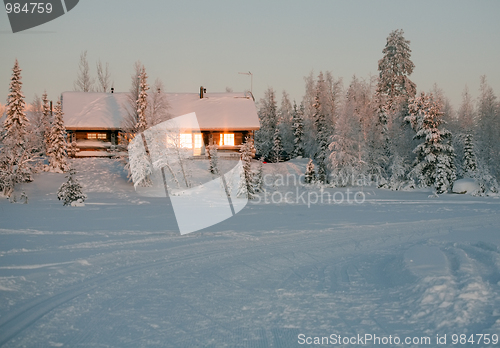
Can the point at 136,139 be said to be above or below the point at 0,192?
above

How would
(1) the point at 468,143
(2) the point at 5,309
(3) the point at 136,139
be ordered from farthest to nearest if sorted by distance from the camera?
(1) the point at 468,143 → (3) the point at 136,139 → (2) the point at 5,309

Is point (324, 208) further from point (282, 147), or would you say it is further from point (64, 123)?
point (282, 147)

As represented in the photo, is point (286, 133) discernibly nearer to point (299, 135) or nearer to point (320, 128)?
point (299, 135)

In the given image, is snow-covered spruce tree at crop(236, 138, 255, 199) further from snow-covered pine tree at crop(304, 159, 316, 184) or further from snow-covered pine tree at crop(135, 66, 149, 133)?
snow-covered pine tree at crop(135, 66, 149, 133)

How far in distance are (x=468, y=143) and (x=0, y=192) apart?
37495 mm

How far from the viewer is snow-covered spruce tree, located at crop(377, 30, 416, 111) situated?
4550 cm

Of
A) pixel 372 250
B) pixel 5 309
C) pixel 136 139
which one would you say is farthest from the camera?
pixel 136 139

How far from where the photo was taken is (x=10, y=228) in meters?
12.0

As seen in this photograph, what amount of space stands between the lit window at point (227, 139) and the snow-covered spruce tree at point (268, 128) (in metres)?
14.4

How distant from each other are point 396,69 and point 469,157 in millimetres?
16016

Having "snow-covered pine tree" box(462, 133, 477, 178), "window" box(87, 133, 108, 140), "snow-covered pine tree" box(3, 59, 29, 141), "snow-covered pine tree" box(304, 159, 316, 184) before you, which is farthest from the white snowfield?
"window" box(87, 133, 108, 140)

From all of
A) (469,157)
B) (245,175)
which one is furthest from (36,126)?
(469,157)

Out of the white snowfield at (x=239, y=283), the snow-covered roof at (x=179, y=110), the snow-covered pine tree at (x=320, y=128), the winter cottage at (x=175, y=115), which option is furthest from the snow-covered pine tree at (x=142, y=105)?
the snow-covered pine tree at (x=320, y=128)

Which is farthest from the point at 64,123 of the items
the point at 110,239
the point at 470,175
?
the point at 470,175
